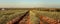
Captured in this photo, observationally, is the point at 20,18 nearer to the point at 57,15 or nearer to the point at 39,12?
the point at 39,12

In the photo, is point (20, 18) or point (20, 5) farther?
point (20, 5)

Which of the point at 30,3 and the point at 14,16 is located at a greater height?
the point at 30,3

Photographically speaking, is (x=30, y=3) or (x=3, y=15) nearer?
(x=3, y=15)

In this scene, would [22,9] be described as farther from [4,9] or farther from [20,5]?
[4,9]

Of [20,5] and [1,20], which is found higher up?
[20,5]

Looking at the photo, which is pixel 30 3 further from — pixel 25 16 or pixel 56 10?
pixel 56 10

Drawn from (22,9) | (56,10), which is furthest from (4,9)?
(56,10)

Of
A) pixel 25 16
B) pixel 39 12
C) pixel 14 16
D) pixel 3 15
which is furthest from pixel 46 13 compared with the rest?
pixel 3 15

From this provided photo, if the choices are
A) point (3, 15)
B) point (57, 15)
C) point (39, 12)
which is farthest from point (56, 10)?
point (3, 15)
